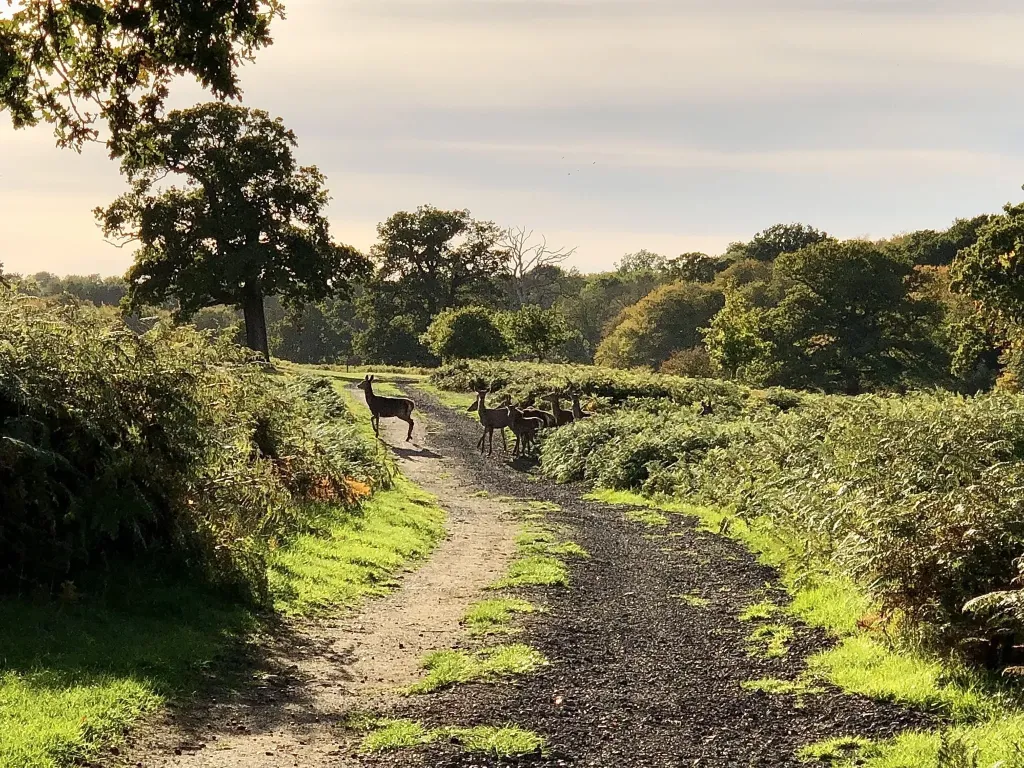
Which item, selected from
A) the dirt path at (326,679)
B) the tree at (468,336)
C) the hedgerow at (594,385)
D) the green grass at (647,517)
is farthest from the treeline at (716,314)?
the dirt path at (326,679)

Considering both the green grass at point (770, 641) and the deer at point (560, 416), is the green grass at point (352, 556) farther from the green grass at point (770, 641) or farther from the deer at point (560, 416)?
the deer at point (560, 416)

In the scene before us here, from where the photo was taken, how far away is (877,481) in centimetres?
1109

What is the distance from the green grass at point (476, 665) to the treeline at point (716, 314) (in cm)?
2383

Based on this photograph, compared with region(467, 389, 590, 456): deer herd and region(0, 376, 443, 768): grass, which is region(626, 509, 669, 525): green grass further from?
region(467, 389, 590, 456): deer herd

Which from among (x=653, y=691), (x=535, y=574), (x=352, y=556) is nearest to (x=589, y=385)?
(x=535, y=574)

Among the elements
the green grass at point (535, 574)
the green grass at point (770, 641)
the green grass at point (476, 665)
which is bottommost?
the green grass at point (770, 641)

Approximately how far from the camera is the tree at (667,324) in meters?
89.8

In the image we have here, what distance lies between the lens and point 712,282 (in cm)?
9875

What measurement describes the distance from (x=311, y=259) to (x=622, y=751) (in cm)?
3949

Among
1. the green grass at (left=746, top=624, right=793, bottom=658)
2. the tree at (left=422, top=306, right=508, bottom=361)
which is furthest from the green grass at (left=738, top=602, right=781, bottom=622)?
→ the tree at (left=422, top=306, right=508, bottom=361)

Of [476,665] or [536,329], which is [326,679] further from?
[536,329]

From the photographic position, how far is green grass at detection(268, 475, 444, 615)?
1045 cm

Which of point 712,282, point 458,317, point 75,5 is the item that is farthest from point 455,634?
point 712,282

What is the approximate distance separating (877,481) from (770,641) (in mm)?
2851
